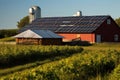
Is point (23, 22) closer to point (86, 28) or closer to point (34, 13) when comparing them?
point (34, 13)

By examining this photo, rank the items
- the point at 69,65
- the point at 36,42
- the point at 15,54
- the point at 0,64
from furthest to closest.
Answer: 1. the point at 36,42
2. the point at 15,54
3. the point at 0,64
4. the point at 69,65

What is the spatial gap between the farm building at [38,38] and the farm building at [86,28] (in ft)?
21.8

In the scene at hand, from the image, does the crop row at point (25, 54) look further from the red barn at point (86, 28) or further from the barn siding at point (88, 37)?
the red barn at point (86, 28)

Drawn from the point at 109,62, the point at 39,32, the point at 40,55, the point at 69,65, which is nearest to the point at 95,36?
the point at 39,32

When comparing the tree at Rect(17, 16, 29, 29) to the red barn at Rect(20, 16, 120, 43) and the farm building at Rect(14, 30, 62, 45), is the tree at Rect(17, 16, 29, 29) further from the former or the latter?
the farm building at Rect(14, 30, 62, 45)

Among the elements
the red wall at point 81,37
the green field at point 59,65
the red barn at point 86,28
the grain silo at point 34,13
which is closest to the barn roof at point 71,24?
the red barn at point 86,28

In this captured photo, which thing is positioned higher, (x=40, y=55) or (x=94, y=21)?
(x=94, y=21)

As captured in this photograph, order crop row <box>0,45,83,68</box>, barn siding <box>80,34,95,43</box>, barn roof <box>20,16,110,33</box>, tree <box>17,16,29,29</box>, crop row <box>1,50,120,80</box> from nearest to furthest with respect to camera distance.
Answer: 1. crop row <box>1,50,120,80</box>
2. crop row <box>0,45,83,68</box>
3. barn siding <box>80,34,95,43</box>
4. barn roof <box>20,16,110,33</box>
5. tree <box>17,16,29,29</box>

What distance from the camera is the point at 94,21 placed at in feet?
205

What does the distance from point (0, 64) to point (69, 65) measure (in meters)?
10.6

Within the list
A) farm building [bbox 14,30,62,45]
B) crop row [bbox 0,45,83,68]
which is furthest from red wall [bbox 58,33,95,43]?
crop row [bbox 0,45,83,68]

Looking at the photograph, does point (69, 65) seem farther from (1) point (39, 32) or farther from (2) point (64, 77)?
(1) point (39, 32)

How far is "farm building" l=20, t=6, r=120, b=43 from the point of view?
198ft

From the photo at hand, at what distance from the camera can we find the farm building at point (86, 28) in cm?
6029
